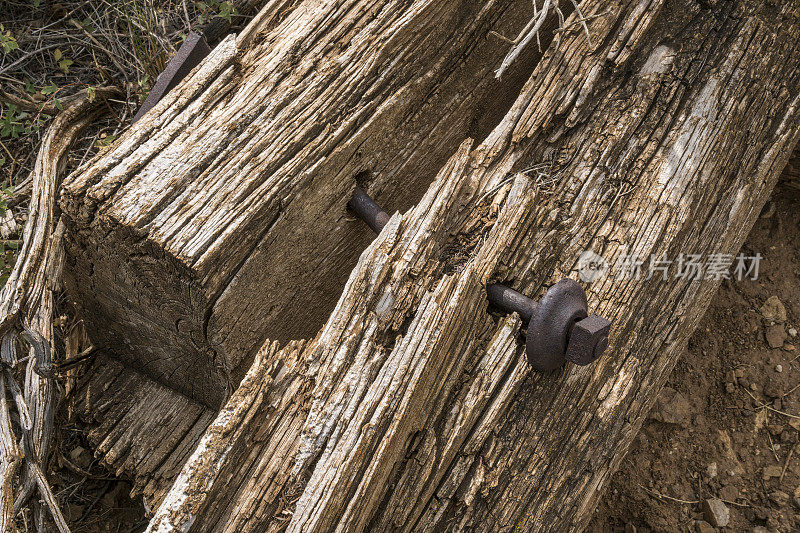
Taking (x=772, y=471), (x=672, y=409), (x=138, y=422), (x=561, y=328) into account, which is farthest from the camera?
(x=672, y=409)

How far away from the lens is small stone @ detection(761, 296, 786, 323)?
3.77m

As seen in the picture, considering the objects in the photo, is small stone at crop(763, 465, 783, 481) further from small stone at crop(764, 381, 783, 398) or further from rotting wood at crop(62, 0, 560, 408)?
rotting wood at crop(62, 0, 560, 408)

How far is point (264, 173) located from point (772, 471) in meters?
2.91

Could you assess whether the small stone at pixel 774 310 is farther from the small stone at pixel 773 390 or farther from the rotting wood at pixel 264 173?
the rotting wood at pixel 264 173

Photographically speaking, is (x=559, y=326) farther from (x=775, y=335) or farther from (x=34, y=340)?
(x=775, y=335)

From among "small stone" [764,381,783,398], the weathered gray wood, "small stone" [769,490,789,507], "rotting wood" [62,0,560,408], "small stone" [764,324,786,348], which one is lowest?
"small stone" [769,490,789,507]

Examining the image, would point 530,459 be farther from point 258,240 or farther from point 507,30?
point 507,30

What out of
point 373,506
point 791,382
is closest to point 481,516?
Answer: point 373,506

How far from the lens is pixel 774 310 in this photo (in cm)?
379

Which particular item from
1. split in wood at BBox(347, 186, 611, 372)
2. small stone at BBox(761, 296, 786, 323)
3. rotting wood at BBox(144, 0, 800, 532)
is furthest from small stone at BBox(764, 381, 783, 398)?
split in wood at BBox(347, 186, 611, 372)

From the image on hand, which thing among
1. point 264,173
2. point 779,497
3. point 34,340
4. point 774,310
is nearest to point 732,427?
point 779,497

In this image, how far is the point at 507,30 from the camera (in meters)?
2.81

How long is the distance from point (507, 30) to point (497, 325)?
4.53ft

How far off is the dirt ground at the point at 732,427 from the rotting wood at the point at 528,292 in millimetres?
1083
